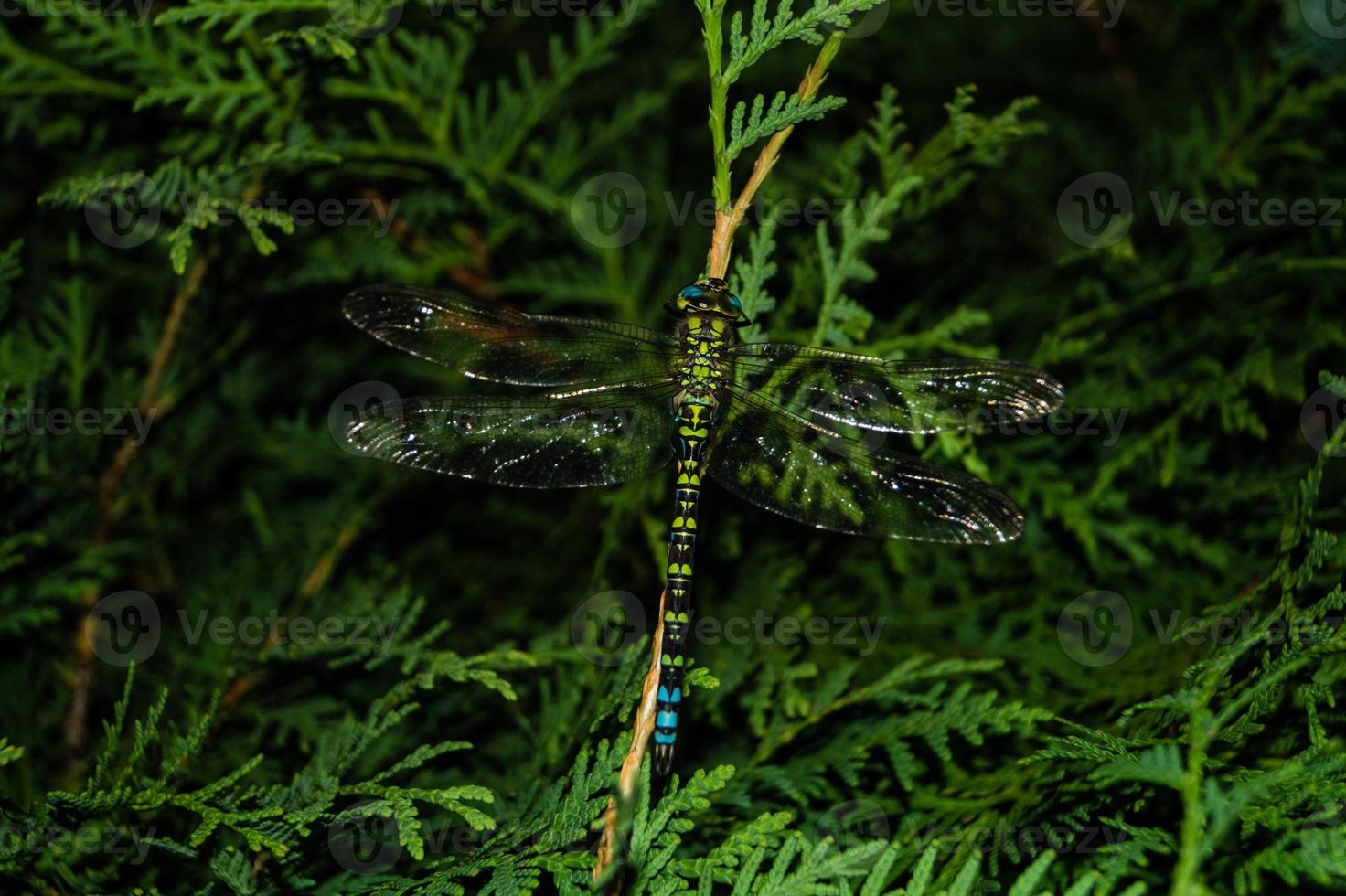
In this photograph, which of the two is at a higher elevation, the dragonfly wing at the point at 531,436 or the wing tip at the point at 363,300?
the wing tip at the point at 363,300

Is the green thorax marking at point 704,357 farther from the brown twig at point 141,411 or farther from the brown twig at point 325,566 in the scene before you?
the brown twig at point 141,411

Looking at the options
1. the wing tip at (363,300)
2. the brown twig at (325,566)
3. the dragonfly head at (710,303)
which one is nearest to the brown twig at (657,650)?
the dragonfly head at (710,303)

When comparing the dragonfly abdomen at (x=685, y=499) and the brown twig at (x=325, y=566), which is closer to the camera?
the dragonfly abdomen at (x=685, y=499)

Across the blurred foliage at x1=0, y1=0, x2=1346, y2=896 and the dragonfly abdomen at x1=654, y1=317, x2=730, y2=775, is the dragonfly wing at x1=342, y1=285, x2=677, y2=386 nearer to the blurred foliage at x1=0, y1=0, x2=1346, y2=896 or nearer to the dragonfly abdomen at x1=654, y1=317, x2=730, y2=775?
the dragonfly abdomen at x1=654, y1=317, x2=730, y2=775

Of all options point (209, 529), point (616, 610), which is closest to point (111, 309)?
point (209, 529)

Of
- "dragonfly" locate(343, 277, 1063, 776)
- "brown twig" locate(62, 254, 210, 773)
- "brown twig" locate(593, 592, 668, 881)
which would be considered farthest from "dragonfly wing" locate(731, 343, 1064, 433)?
"brown twig" locate(62, 254, 210, 773)

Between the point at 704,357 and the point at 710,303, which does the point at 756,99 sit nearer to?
the point at 710,303

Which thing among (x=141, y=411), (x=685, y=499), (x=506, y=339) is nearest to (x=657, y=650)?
(x=685, y=499)
